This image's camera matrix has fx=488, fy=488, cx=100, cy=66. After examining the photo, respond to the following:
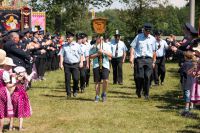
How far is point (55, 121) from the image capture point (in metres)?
11.0

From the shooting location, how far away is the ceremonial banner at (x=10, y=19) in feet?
101

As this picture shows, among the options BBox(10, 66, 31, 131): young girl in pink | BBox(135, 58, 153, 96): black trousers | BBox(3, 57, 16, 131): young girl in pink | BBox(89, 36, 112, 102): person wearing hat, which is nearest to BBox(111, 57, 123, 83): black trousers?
BBox(135, 58, 153, 96): black trousers

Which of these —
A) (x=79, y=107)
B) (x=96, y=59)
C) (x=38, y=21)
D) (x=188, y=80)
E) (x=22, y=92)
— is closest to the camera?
(x=22, y=92)

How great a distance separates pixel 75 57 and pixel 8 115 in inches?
240

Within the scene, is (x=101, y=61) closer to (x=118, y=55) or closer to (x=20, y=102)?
(x=20, y=102)

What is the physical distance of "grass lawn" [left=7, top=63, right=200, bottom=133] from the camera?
33.4 feet

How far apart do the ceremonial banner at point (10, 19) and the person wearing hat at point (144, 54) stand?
668 inches

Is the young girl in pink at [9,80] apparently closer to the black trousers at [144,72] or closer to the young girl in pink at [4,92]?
the young girl in pink at [4,92]

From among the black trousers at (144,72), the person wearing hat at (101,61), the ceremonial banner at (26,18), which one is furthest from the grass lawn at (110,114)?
the ceremonial banner at (26,18)

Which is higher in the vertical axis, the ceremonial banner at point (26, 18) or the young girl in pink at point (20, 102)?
the ceremonial banner at point (26, 18)

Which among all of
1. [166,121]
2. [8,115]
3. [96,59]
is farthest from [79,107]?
[8,115]

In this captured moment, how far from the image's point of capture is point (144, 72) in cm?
1505

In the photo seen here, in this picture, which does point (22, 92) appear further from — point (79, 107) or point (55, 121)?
point (79, 107)

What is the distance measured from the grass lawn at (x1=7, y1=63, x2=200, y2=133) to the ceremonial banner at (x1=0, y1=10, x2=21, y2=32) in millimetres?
14233
